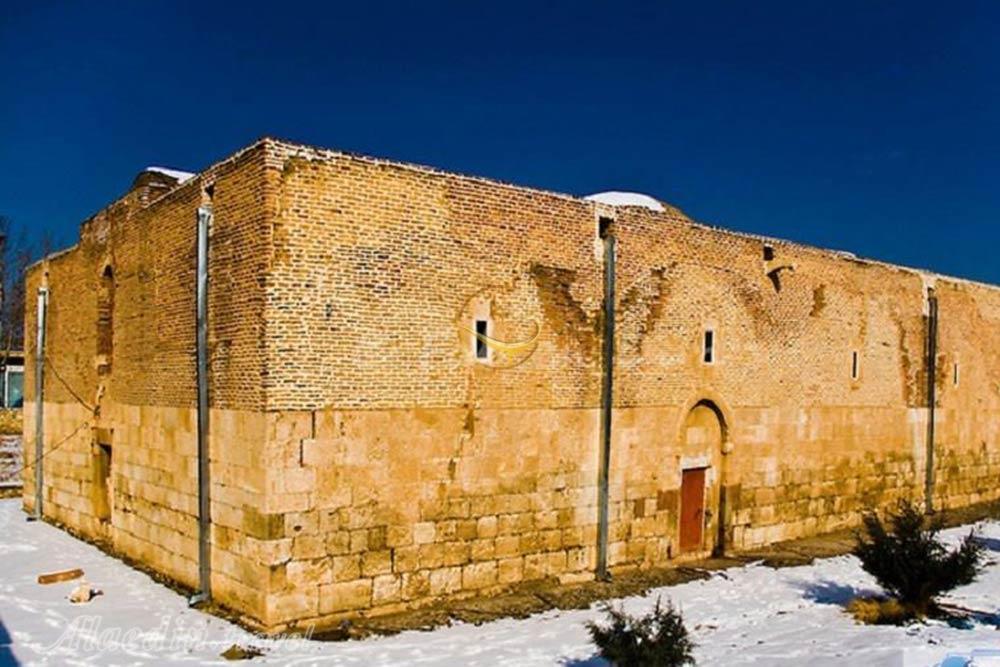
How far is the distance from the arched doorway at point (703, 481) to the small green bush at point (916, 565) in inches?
162

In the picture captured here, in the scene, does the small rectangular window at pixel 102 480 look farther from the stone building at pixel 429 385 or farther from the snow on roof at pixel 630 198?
the snow on roof at pixel 630 198

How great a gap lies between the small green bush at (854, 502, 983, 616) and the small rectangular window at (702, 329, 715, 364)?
4.85 m

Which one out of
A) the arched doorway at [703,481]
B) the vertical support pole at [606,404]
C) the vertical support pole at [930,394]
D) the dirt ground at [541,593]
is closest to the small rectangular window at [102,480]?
the dirt ground at [541,593]

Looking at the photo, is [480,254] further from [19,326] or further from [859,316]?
[19,326]

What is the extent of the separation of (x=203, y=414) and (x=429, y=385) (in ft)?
10.2

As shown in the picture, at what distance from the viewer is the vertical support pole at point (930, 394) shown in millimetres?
20281

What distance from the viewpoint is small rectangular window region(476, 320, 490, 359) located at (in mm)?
11969

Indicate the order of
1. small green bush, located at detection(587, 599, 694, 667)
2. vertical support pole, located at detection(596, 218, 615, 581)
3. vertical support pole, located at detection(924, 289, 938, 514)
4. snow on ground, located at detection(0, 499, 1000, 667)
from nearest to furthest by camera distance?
1. small green bush, located at detection(587, 599, 694, 667)
2. snow on ground, located at detection(0, 499, 1000, 667)
3. vertical support pole, located at detection(596, 218, 615, 581)
4. vertical support pole, located at detection(924, 289, 938, 514)

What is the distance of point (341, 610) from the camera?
10.4 meters

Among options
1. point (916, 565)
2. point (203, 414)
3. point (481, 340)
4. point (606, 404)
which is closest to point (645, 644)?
point (916, 565)

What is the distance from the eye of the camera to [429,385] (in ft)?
37.4

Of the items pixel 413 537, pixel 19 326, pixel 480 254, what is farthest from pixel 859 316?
pixel 19 326

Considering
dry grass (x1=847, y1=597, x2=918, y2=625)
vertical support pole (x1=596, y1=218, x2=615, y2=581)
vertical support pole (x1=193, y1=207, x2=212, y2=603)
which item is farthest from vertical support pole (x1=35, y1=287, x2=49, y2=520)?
dry grass (x1=847, y1=597, x2=918, y2=625)

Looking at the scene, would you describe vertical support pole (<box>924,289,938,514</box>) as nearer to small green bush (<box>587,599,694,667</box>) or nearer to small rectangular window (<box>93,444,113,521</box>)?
small green bush (<box>587,599,694,667</box>)
